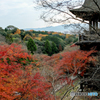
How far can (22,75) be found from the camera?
342 inches

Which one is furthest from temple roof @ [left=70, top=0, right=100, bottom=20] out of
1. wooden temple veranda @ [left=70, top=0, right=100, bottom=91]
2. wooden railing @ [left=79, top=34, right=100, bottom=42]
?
wooden railing @ [left=79, top=34, right=100, bottom=42]

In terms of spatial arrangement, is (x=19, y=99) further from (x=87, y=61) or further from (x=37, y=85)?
(x=87, y=61)

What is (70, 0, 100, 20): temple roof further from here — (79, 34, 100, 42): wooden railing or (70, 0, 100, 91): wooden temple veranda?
(79, 34, 100, 42): wooden railing

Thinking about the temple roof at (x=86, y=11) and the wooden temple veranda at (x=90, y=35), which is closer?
the temple roof at (x=86, y=11)

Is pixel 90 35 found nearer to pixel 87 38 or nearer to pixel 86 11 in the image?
pixel 87 38

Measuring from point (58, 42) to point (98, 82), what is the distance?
26.1 meters

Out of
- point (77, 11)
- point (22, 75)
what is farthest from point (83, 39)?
point (22, 75)

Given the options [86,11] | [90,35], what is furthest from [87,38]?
[86,11]

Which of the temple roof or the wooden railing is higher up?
the temple roof

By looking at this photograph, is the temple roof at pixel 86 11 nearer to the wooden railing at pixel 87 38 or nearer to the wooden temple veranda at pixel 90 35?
the wooden temple veranda at pixel 90 35

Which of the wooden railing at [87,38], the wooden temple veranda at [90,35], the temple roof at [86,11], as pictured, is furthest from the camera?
the wooden railing at [87,38]

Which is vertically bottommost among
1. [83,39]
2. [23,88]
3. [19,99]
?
[19,99]

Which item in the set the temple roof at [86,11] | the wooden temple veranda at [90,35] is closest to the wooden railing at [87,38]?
the wooden temple veranda at [90,35]

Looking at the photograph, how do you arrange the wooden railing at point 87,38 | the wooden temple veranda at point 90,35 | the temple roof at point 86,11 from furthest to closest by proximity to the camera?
1. the wooden railing at point 87,38
2. the wooden temple veranda at point 90,35
3. the temple roof at point 86,11
